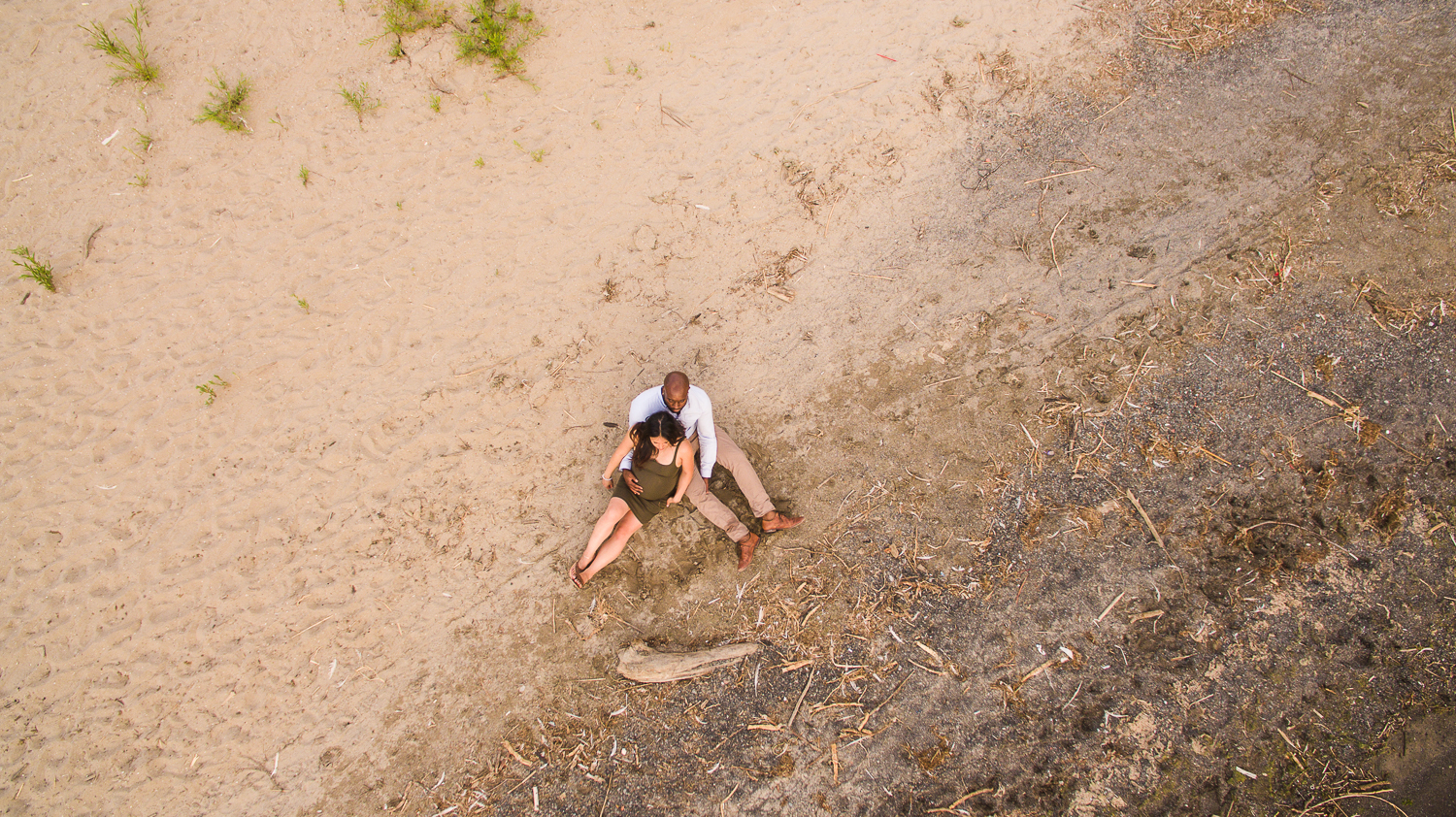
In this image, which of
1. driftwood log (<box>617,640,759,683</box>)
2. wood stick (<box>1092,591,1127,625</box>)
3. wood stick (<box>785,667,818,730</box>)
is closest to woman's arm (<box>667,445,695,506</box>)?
driftwood log (<box>617,640,759,683</box>)

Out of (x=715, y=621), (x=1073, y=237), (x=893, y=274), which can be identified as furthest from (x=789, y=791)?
(x=1073, y=237)

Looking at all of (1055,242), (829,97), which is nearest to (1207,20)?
(1055,242)

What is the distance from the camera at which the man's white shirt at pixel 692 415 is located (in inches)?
182

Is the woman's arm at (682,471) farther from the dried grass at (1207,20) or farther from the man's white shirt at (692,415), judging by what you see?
the dried grass at (1207,20)

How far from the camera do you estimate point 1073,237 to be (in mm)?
6027

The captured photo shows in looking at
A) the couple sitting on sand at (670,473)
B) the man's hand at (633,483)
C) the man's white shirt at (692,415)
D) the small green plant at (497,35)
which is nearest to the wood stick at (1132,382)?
the couple sitting on sand at (670,473)

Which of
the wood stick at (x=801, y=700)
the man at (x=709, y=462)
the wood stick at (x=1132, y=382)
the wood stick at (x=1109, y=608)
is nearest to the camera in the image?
the man at (x=709, y=462)

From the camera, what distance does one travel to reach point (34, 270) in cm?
562

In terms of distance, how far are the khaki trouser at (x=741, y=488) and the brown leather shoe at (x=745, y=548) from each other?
0.14ft

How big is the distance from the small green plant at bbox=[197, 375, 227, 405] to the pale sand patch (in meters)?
0.07

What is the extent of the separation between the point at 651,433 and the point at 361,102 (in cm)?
497

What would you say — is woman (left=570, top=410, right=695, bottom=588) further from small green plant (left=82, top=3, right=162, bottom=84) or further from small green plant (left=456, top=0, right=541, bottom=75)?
small green plant (left=82, top=3, right=162, bottom=84)

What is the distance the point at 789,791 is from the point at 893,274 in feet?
15.1

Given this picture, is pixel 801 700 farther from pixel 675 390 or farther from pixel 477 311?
pixel 477 311
